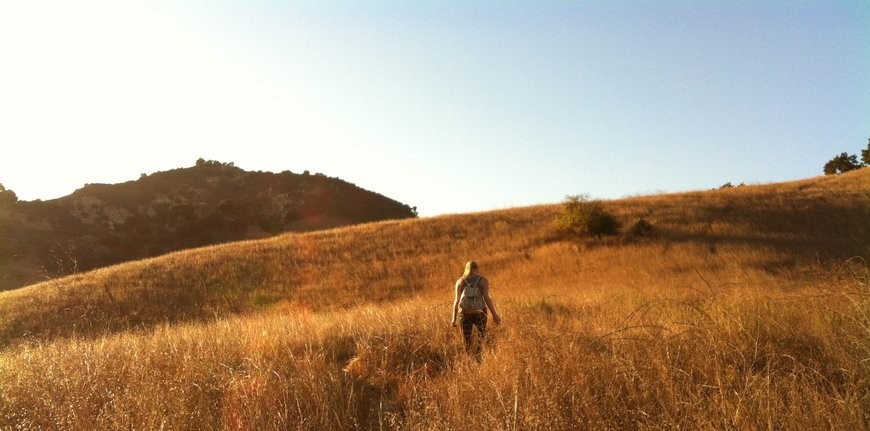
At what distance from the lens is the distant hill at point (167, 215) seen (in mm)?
55875

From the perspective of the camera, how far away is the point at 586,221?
2722 centimetres

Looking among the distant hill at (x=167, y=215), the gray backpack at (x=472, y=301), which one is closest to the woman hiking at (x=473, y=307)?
the gray backpack at (x=472, y=301)

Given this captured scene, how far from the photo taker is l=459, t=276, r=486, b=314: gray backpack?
816 cm

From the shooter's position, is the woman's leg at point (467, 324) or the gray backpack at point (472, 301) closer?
the woman's leg at point (467, 324)

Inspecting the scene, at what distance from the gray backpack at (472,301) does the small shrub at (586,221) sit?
777 inches

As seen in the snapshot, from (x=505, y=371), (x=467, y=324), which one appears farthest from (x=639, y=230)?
(x=505, y=371)

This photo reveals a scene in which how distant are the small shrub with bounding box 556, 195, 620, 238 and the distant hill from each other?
1611 inches

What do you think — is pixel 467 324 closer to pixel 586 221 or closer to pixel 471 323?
pixel 471 323

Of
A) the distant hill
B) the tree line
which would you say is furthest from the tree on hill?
the distant hill

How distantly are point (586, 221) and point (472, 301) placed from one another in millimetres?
20322

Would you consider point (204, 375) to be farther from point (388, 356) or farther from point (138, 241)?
point (138, 241)

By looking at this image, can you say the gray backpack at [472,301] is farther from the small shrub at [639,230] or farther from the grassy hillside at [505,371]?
the small shrub at [639,230]

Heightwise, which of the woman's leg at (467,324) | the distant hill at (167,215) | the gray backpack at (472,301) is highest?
the distant hill at (167,215)

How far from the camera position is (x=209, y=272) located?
89.4ft
